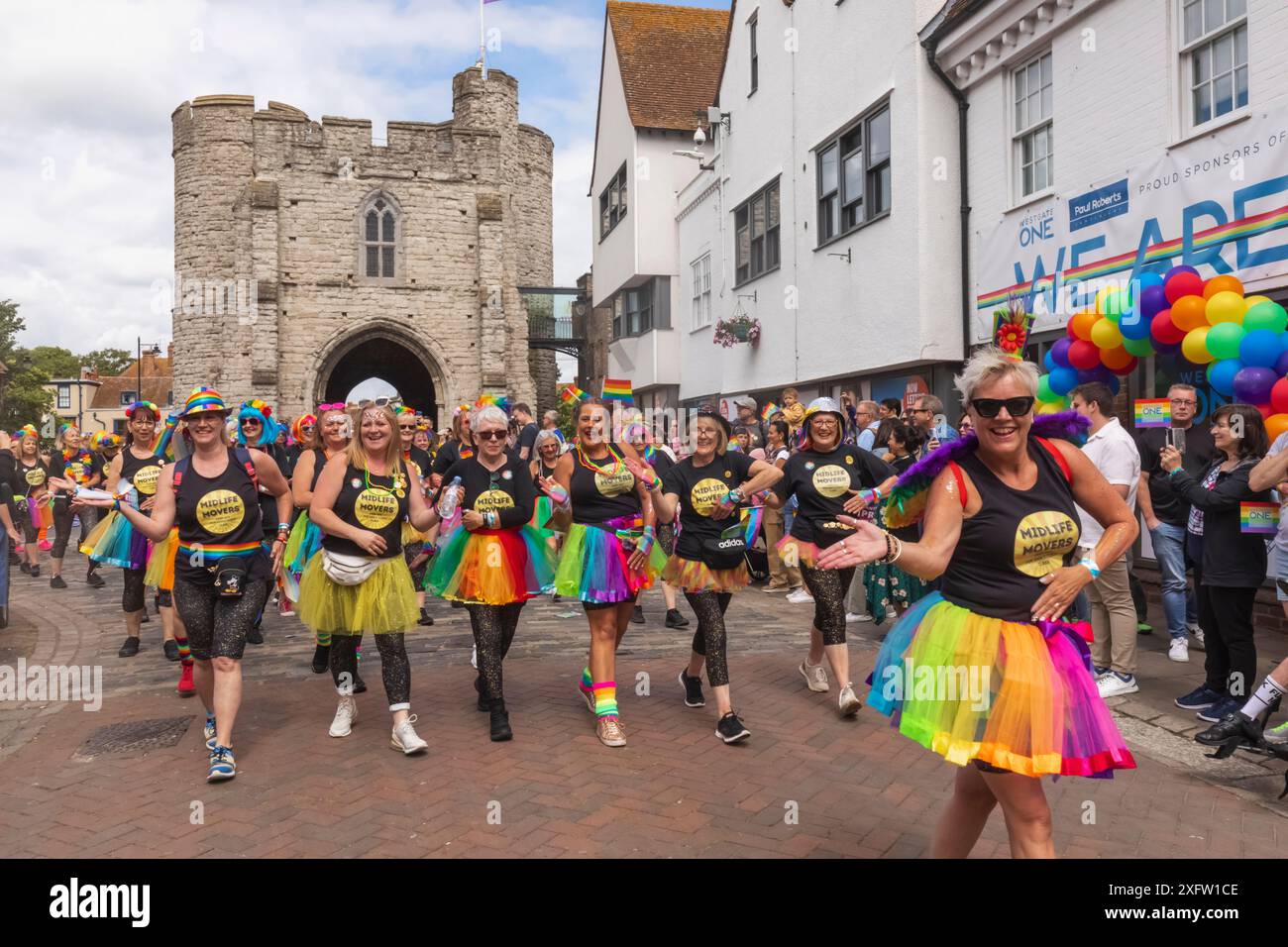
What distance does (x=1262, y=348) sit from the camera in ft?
21.2

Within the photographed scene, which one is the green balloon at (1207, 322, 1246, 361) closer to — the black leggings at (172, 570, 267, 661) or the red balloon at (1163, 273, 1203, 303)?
the red balloon at (1163, 273, 1203, 303)

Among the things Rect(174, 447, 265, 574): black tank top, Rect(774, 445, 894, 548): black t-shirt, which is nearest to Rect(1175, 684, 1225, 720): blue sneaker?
Rect(774, 445, 894, 548): black t-shirt

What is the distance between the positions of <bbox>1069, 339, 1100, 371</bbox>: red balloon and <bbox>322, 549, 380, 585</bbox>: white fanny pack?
636 cm

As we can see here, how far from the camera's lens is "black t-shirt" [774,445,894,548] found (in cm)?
634

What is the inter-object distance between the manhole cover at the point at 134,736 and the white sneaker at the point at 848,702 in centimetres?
418

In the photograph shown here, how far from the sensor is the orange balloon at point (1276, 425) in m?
6.11

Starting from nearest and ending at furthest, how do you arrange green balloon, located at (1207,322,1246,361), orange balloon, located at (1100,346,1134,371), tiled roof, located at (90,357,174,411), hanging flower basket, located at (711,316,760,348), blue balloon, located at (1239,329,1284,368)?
blue balloon, located at (1239,329,1284,368) → green balloon, located at (1207,322,1246,361) → orange balloon, located at (1100,346,1134,371) → hanging flower basket, located at (711,316,760,348) → tiled roof, located at (90,357,174,411)

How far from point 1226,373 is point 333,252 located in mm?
30469

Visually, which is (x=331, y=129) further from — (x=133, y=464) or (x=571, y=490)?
(x=571, y=490)

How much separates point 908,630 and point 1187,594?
6.79 meters

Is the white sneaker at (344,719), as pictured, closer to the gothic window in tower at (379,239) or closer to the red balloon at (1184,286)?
the red balloon at (1184,286)

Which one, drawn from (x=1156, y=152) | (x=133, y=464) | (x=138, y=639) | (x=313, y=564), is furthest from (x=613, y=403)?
(x=1156, y=152)

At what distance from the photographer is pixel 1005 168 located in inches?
459

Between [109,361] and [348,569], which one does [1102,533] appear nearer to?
[348,569]
